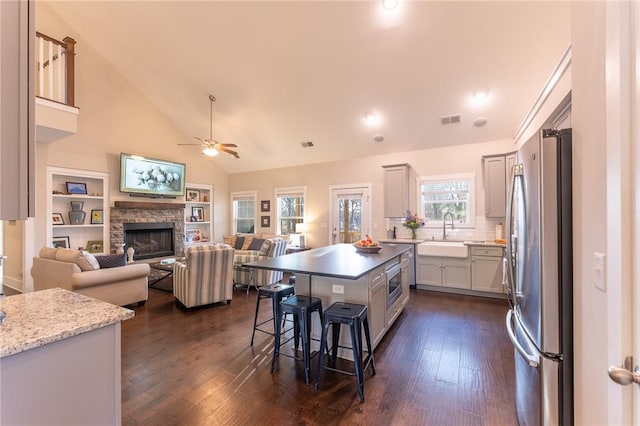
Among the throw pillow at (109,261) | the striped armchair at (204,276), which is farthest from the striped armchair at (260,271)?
the throw pillow at (109,261)

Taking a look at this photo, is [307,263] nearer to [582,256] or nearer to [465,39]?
[582,256]

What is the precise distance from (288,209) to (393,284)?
4.66 meters

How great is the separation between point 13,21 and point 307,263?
2.32m

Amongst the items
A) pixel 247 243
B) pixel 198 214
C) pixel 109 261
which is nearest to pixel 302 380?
pixel 109 261

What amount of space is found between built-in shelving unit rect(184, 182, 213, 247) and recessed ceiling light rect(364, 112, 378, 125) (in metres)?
4.93

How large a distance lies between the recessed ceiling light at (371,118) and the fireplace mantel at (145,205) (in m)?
5.02

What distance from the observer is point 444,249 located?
4844 mm

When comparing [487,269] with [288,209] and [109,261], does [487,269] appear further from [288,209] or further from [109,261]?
[109,261]

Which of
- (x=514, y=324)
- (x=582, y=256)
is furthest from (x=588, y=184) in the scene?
(x=514, y=324)

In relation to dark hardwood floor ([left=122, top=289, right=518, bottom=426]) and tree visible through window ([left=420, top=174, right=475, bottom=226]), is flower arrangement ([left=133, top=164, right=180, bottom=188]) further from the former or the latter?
tree visible through window ([left=420, top=174, right=475, bottom=226])

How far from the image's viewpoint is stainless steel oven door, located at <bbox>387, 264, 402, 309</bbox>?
10.5ft

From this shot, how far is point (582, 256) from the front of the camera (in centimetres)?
123

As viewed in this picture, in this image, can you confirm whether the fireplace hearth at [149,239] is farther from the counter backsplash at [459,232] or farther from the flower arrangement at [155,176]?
the counter backsplash at [459,232]

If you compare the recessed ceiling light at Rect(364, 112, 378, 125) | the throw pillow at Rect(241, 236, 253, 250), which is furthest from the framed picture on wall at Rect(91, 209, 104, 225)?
the recessed ceiling light at Rect(364, 112, 378, 125)
